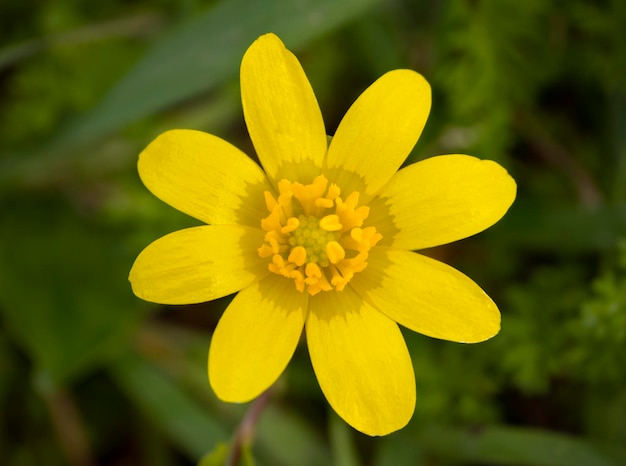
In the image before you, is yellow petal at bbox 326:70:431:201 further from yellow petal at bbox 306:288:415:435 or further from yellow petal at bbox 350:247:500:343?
yellow petal at bbox 306:288:415:435

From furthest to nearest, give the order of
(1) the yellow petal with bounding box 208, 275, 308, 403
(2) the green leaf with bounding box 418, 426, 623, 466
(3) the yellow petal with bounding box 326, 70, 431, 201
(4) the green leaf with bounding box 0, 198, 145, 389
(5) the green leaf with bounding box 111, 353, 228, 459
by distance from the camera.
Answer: (4) the green leaf with bounding box 0, 198, 145, 389 < (5) the green leaf with bounding box 111, 353, 228, 459 < (2) the green leaf with bounding box 418, 426, 623, 466 < (3) the yellow petal with bounding box 326, 70, 431, 201 < (1) the yellow petal with bounding box 208, 275, 308, 403

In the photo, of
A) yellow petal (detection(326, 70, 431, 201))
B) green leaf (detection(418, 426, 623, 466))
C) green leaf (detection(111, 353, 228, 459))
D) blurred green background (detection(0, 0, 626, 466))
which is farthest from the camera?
green leaf (detection(111, 353, 228, 459))

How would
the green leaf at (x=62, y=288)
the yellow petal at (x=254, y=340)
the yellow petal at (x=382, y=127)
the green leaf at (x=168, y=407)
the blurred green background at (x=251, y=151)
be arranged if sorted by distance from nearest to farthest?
the yellow petal at (x=254, y=340), the yellow petal at (x=382, y=127), the blurred green background at (x=251, y=151), the green leaf at (x=168, y=407), the green leaf at (x=62, y=288)

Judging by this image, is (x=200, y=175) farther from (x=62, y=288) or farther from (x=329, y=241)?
(x=62, y=288)

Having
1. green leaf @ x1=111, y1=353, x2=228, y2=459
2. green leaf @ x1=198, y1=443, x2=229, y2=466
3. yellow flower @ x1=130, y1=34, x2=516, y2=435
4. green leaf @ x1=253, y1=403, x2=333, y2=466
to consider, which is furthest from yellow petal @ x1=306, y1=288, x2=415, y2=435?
green leaf @ x1=253, y1=403, x2=333, y2=466

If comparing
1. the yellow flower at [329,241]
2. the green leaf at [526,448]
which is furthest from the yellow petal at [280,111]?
the green leaf at [526,448]

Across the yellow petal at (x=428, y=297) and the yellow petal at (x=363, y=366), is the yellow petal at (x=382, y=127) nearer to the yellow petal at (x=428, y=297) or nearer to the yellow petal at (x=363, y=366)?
the yellow petal at (x=428, y=297)

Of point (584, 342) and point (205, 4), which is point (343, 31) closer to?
point (205, 4)

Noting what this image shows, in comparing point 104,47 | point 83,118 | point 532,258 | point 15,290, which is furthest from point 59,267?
point 532,258
